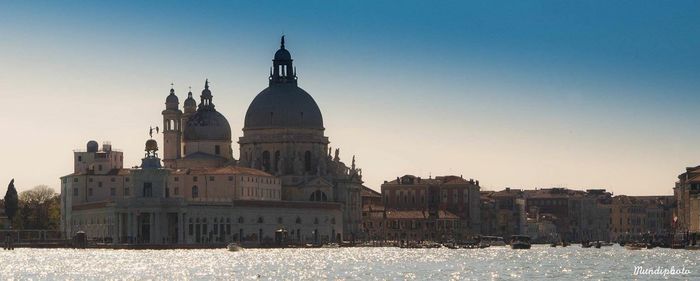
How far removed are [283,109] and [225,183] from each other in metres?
14.1

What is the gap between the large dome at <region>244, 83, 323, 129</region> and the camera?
167125 mm

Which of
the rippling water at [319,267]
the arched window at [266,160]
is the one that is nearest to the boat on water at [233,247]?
the rippling water at [319,267]

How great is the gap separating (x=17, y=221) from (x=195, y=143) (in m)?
17.9

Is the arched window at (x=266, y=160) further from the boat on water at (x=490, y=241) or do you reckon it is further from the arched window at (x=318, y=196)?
the boat on water at (x=490, y=241)

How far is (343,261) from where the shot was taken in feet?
355

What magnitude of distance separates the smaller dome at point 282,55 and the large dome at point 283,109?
106 inches

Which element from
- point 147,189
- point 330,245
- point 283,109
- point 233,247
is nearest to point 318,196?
point 283,109

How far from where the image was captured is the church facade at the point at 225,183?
146 metres

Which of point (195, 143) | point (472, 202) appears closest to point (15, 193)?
point (195, 143)

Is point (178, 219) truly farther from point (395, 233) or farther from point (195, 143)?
point (395, 233)

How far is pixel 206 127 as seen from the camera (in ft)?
560

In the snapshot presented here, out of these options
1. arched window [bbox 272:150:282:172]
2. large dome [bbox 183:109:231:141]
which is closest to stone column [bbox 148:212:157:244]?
arched window [bbox 272:150:282:172]

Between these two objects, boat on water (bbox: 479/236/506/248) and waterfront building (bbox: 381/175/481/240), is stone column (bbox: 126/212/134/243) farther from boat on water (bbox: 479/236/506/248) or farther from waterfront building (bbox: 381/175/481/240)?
waterfront building (bbox: 381/175/481/240)

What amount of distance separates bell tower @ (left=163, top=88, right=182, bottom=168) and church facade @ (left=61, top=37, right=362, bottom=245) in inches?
3.8
